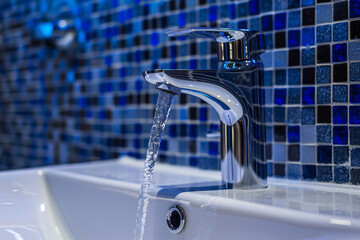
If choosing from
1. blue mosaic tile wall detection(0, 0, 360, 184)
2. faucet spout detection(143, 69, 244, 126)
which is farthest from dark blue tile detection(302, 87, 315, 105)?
faucet spout detection(143, 69, 244, 126)

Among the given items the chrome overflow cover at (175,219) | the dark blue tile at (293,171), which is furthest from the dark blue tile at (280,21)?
the chrome overflow cover at (175,219)

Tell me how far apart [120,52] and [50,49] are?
0.28 meters

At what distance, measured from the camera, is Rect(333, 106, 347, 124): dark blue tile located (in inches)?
24.3

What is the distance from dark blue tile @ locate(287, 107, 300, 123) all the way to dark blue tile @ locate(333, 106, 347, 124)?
56mm

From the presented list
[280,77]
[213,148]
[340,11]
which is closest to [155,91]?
[213,148]

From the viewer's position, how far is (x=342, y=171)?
0.62 metres

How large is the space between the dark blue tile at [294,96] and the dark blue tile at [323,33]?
75mm

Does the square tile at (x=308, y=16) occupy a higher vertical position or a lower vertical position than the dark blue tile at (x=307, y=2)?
lower

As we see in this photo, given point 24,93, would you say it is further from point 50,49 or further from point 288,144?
point 288,144

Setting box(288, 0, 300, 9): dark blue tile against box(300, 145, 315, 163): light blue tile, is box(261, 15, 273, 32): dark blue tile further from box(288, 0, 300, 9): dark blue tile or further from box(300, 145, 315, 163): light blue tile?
box(300, 145, 315, 163): light blue tile

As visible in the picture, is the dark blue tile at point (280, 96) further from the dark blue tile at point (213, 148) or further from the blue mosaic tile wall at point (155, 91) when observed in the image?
the dark blue tile at point (213, 148)

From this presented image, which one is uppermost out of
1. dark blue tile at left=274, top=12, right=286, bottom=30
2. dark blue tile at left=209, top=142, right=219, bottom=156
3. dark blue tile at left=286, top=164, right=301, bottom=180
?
dark blue tile at left=274, top=12, right=286, bottom=30

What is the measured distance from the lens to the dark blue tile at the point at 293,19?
668mm

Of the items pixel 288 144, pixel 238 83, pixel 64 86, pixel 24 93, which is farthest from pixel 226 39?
pixel 24 93
